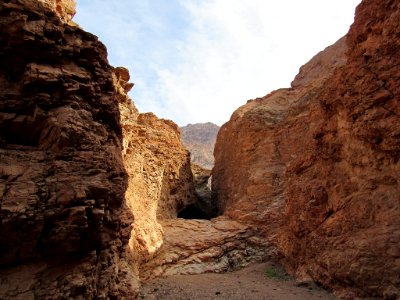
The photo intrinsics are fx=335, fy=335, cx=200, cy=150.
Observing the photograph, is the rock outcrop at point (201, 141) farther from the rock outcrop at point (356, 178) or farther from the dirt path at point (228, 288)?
the rock outcrop at point (356, 178)

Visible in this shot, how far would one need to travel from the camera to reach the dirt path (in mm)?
9797

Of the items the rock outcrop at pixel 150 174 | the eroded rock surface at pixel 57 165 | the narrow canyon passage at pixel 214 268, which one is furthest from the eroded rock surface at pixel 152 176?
the eroded rock surface at pixel 57 165

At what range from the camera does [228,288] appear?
11.2 metres

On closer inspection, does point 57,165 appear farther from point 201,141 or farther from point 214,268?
point 201,141

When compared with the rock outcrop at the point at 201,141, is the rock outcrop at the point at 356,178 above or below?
below

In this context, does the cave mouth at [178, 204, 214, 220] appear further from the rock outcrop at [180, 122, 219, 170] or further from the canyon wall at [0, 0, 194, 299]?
the rock outcrop at [180, 122, 219, 170]

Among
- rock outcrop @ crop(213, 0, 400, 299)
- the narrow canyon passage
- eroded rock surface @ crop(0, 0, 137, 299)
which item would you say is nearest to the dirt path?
the narrow canyon passage

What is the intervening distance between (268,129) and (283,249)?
10546 millimetres

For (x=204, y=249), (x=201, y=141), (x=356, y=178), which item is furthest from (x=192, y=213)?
(x=201, y=141)

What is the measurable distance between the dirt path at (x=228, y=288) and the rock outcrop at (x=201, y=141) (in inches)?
2450

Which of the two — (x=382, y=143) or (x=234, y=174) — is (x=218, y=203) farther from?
(x=382, y=143)

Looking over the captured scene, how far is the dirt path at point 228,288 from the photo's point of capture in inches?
386

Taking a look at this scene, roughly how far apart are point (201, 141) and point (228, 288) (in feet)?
288

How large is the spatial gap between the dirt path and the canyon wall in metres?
3.65
